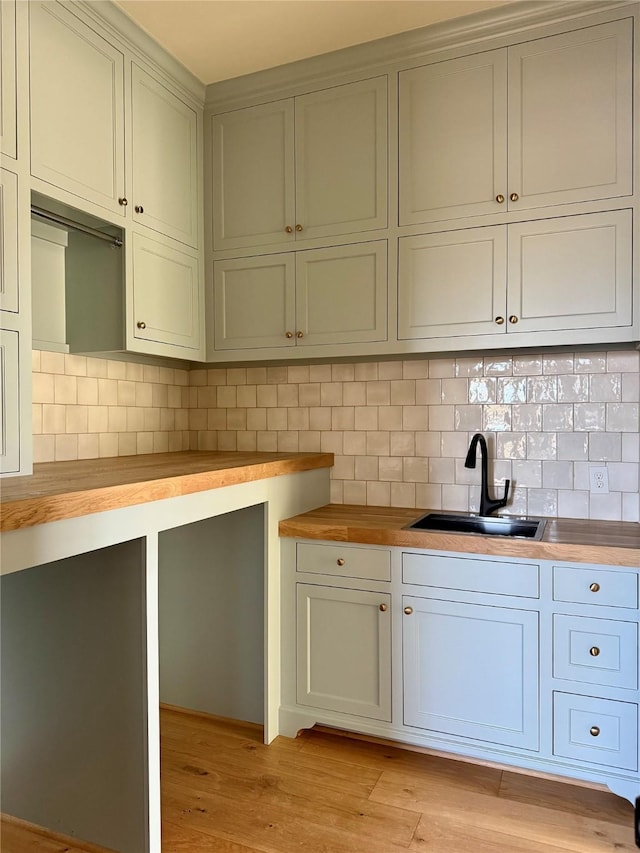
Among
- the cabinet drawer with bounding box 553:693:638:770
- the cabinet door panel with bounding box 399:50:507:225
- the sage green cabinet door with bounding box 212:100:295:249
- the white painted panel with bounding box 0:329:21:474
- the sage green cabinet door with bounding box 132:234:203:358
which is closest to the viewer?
the white painted panel with bounding box 0:329:21:474

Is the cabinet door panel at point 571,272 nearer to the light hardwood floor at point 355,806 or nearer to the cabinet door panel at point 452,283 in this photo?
the cabinet door panel at point 452,283

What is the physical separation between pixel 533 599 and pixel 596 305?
105cm

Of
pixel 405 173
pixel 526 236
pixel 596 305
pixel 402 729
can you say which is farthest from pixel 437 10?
pixel 402 729

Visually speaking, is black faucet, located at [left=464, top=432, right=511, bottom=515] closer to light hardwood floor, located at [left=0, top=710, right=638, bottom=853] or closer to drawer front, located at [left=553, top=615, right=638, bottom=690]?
drawer front, located at [left=553, top=615, right=638, bottom=690]

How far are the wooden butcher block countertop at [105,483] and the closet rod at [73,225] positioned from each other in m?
0.85

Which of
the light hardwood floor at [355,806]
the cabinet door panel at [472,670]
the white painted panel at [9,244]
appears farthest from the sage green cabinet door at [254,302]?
the light hardwood floor at [355,806]

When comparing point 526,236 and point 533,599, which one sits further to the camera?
point 526,236

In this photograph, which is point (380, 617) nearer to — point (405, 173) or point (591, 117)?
point (405, 173)

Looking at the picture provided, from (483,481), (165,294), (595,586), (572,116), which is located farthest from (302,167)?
(595,586)

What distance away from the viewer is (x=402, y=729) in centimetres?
208

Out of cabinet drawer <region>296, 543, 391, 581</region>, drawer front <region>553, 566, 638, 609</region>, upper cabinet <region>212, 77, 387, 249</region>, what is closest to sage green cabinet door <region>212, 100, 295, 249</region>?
upper cabinet <region>212, 77, 387, 249</region>

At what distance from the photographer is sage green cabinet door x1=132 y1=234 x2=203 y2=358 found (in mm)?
2275

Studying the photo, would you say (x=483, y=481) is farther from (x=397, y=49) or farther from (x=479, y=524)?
(x=397, y=49)

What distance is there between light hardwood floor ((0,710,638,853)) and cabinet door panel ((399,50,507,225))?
2.03 m
